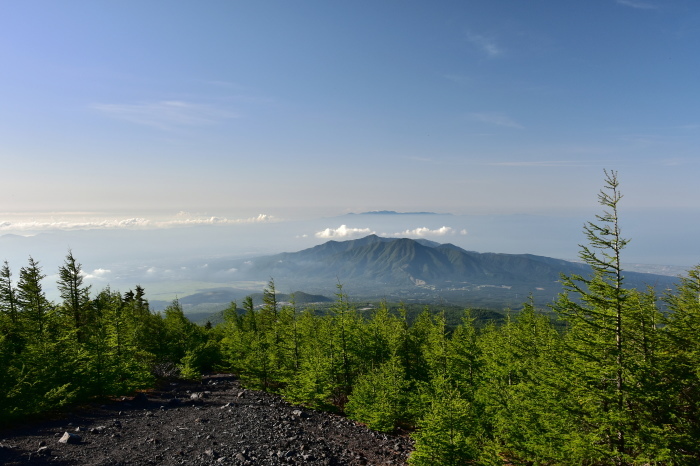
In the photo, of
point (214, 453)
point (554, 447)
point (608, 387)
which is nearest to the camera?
point (608, 387)

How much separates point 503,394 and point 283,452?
730 inches

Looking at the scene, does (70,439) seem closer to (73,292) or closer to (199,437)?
(199,437)

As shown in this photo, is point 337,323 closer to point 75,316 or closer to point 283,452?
point 283,452

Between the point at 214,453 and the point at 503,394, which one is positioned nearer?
the point at 214,453

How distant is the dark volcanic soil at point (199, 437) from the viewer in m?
20.2

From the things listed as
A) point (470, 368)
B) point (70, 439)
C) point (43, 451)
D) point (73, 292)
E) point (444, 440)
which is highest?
point (73, 292)

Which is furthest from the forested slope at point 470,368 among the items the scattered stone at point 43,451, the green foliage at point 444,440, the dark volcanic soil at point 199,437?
the scattered stone at point 43,451

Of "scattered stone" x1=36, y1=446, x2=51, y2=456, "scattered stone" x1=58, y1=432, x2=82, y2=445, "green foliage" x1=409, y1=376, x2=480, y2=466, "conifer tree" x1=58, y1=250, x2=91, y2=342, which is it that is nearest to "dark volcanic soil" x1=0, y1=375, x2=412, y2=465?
"scattered stone" x1=36, y1=446, x2=51, y2=456

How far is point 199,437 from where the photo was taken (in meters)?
24.3

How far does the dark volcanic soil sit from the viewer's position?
66.3 feet

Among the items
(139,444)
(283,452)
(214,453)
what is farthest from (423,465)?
(139,444)

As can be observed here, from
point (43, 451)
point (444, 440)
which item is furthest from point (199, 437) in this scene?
point (444, 440)

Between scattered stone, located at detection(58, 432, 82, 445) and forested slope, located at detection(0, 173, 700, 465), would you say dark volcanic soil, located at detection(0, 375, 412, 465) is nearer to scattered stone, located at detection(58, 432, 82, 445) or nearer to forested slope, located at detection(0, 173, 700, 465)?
scattered stone, located at detection(58, 432, 82, 445)

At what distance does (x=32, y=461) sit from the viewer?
1811 cm
